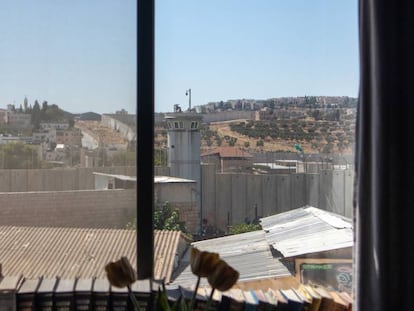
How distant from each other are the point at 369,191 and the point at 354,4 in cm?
78

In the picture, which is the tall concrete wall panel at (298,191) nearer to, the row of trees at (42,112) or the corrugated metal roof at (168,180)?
the corrugated metal roof at (168,180)

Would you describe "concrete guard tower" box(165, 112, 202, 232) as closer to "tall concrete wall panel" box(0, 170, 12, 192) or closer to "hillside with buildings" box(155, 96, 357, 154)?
"hillside with buildings" box(155, 96, 357, 154)

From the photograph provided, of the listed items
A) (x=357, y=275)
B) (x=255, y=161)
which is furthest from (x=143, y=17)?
(x=357, y=275)

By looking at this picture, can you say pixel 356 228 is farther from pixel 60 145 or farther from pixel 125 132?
pixel 60 145

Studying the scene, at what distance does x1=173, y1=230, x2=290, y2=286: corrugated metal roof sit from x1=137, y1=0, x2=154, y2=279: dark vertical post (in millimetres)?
165

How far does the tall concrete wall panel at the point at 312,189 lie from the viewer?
68.7 inches

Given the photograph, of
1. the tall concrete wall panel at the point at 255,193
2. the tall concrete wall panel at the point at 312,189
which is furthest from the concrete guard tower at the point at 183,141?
the tall concrete wall panel at the point at 312,189

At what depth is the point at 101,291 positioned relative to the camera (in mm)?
1552

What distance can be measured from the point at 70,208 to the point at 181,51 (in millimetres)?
793

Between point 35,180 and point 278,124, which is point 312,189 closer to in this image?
point 278,124

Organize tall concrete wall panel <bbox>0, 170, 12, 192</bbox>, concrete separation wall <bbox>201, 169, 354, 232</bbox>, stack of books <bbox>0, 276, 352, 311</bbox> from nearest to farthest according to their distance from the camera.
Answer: stack of books <bbox>0, 276, 352, 311</bbox>, tall concrete wall panel <bbox>0, 170, 12, 192</bbox>, concrete separation wall <bbox>201, 169, 354, 232</bbox>

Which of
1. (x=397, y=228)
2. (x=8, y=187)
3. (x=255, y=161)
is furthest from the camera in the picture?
(x=255, y=161)

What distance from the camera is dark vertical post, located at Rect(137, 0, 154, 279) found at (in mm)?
1679

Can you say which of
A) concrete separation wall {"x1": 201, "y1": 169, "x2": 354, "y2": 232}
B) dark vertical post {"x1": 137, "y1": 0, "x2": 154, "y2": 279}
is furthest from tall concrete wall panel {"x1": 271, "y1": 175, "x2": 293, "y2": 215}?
dark vertical post {"x1": 137, "y1": 0, "x2": 154, "y2": 279}
